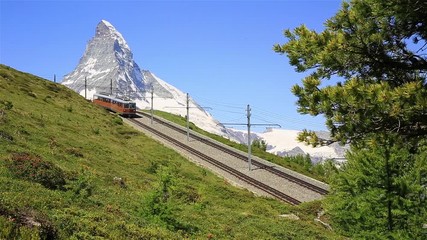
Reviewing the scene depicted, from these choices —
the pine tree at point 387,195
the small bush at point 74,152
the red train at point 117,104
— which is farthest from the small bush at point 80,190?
the red train at point 117,104

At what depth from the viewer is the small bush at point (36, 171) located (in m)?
16.5

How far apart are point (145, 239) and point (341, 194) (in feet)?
40.7

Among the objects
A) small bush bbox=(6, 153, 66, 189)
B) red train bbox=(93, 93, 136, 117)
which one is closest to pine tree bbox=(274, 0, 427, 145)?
small bush bbox=(6, 153, 66, 189)

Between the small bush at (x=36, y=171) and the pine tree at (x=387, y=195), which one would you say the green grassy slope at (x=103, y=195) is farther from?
the pine tree at (x=387, y=195)

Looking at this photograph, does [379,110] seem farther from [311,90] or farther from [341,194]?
[341,194]

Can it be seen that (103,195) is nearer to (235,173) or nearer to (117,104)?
(235,173)

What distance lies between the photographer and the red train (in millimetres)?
77250

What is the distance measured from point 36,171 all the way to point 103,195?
3.33 m

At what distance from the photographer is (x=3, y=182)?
Result: 1382 centimetres

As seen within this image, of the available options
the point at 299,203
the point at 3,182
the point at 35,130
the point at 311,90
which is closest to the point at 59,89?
the point at 35,130

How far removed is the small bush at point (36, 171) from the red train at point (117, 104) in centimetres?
5920

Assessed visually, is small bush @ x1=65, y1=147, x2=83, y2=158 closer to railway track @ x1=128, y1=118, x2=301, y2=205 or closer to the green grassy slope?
the green grassy slope

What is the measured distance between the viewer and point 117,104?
79375 mm

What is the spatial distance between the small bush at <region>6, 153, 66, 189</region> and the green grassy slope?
45 millimetres
